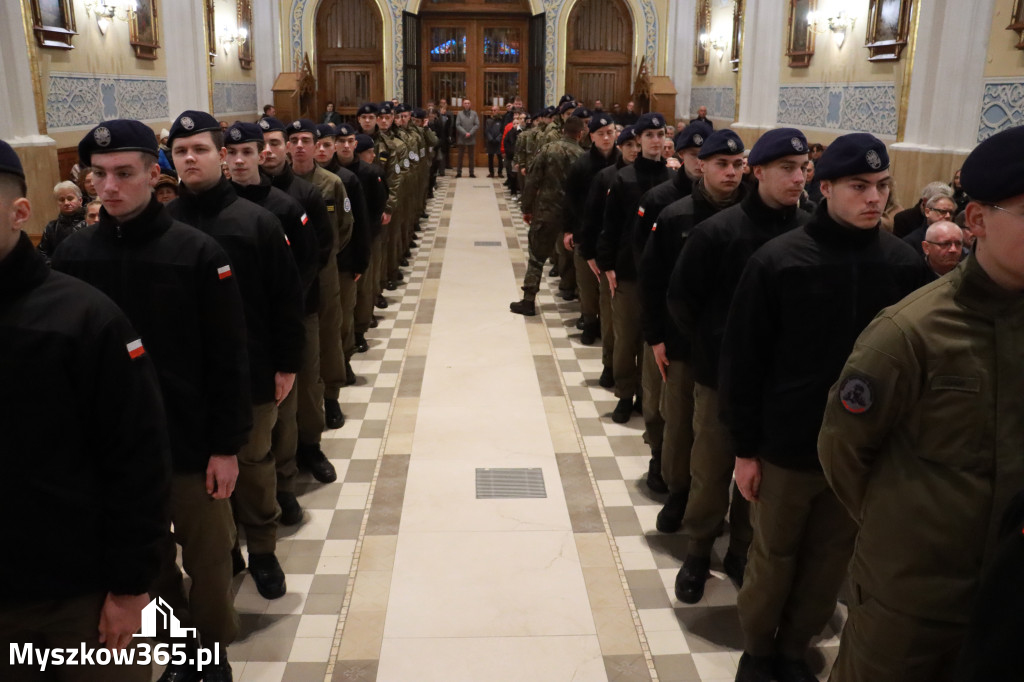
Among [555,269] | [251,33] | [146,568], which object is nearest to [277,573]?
[146,568]

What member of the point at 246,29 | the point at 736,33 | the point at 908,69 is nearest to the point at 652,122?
the point at 908,69

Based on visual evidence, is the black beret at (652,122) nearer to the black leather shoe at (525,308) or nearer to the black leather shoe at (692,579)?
the black leather shoe at (692,579)

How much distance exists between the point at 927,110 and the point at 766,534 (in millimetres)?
6695

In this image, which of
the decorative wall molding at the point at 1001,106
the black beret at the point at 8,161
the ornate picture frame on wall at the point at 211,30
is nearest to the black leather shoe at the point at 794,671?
the black beret at the point at 8,161

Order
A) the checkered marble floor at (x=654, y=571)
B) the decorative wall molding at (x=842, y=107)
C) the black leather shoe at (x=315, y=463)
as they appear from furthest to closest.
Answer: the decorative wall molding at (x=842, y=107) < the black leather shoe at (x=315, y=463) < the checkered marble floor at (x=654, y=571)

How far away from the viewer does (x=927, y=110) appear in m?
8.04

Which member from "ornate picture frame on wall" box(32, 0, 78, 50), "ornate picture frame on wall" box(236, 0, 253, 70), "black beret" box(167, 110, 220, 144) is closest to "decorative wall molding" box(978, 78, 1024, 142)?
"black beret" box(167, 110, 220, 144)

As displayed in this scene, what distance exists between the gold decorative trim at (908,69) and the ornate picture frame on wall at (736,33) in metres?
5.35

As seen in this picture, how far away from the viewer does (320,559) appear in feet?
12.6

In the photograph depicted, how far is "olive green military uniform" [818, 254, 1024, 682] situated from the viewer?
69.4 inches

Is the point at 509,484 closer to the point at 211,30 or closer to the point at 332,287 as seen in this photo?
the point at 332,287

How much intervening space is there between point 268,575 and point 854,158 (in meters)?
2.73

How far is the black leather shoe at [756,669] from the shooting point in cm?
292

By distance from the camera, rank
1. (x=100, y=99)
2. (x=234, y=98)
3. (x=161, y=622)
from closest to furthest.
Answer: (x=161, y=622)
(x=100, y=99)
(x=234, y=98)
